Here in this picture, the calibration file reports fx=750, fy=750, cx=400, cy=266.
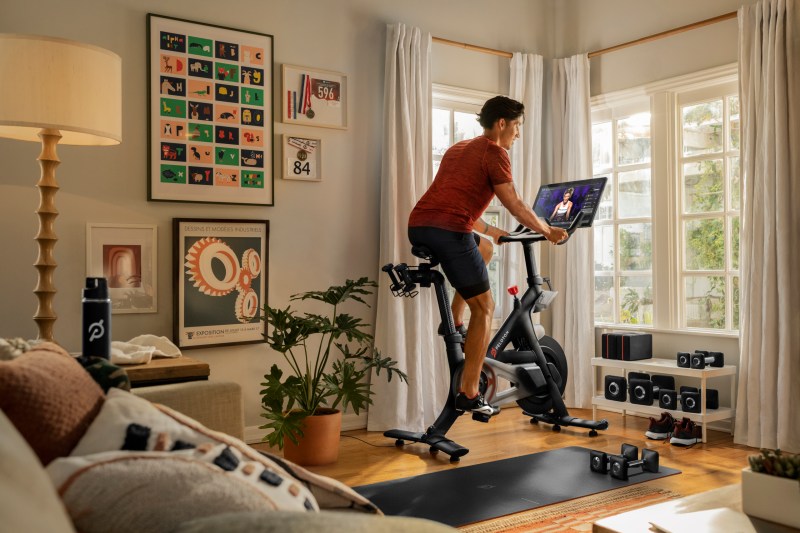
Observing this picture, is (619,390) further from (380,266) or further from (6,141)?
(6,141)

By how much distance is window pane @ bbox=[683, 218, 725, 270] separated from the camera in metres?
4.41

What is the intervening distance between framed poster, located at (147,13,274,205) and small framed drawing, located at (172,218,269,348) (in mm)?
160

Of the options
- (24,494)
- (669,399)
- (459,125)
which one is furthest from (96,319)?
(459,125)

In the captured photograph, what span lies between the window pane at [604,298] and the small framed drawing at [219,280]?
232 cm

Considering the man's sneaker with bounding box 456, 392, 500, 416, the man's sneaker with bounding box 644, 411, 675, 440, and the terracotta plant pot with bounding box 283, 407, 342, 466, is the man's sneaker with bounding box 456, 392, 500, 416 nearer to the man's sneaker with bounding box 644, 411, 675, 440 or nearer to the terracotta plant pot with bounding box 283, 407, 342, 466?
the terracotta plant pot with bounding box 283, 407, 342, 466

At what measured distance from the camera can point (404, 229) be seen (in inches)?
174

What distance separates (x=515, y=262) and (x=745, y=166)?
1527mm

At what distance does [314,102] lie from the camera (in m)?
4.23

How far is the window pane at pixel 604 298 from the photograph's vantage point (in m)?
5.02

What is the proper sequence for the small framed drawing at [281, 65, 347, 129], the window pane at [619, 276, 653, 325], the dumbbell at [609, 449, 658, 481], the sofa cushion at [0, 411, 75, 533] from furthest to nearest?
the window pane at [619, 276, 653, 325] < the small framed drawing at [281, 65, 347, 129] < the dumbbell at [609, 449, 658, 481] < the sofa cushion at [0, 411, 75, 533]

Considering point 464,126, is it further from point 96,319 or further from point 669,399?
point 96,319

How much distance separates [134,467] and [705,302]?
4203 mm

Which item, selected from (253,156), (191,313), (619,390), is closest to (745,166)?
(619,390)

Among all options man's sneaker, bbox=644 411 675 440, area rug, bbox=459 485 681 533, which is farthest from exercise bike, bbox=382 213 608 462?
area rug, bbox=459 485 681 533
